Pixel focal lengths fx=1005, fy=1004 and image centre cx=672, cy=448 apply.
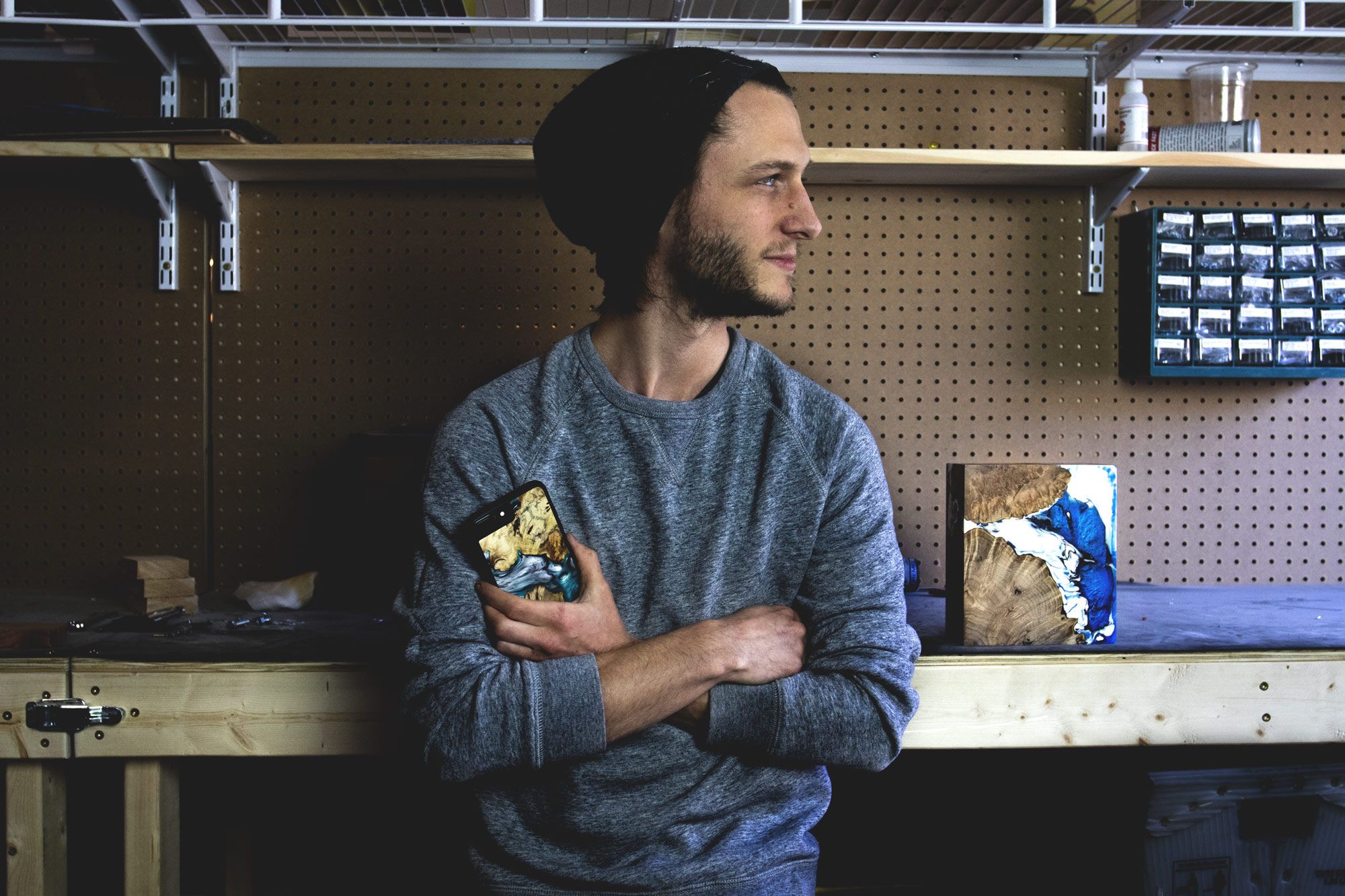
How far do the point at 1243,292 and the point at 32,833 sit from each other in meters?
2.21

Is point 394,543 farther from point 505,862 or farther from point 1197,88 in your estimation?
point 1197,88

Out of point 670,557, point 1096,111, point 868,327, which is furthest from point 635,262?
point 1096,111

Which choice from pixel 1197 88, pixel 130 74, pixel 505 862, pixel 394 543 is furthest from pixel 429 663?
pixel 1197 88

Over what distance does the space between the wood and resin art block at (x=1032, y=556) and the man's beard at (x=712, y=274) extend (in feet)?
1.51

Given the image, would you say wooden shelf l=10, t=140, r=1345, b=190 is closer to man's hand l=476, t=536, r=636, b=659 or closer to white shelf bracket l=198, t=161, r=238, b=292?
white shelf bracket l=198, t=161, r=238, b=292

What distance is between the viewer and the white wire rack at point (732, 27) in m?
1.67

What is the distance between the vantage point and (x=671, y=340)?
4.16 ft

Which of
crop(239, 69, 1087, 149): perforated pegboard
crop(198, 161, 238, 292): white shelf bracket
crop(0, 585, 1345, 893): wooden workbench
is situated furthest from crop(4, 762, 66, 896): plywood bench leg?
crop(239, 69, 1087, 149): perforated pegboard

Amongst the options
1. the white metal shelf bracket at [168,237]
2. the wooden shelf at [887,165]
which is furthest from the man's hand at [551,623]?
the white metal shelf bracket at [168,237]

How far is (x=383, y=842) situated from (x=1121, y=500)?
1655 millimetres

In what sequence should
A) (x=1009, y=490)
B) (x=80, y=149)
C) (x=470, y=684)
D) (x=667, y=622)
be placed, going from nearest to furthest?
(x=470, y=684) < (x=667, y=622) < (x=1009, y=490) < (x=80, y=149)

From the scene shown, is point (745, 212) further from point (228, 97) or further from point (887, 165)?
point (228, 97)

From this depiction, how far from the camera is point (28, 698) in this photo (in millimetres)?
1360

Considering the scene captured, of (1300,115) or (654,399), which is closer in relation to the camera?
(654,399)
